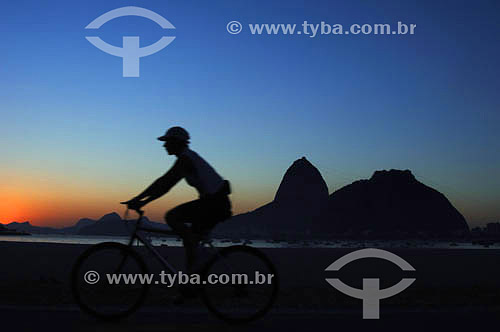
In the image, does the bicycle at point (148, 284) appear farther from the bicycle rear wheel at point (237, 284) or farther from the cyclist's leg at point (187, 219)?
the cyclist's leg at point (187, 219)

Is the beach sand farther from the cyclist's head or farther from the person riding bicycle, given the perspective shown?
the cyclist's head

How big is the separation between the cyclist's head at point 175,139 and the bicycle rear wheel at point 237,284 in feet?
4.00

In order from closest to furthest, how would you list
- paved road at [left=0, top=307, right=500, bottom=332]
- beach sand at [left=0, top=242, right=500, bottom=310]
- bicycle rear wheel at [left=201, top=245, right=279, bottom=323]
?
paved road at [left=0, top=307, right=500, bottom=332]
bicycle rear wheel at [left=201, top=245, right=279, bottom=323]
beach sand at [left=0, top=242, right=500, bottom=310]

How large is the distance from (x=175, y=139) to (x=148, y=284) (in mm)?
1615

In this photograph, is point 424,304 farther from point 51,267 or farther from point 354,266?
point 51,267

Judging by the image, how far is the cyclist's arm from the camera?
538 centimetres

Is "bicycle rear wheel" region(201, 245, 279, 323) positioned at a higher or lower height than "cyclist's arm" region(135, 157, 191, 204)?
lower

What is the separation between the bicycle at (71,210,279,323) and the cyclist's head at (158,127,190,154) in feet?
2.52

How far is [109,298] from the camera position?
5312 mm

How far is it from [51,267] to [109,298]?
973 cm

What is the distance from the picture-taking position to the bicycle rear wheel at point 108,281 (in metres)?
5.34

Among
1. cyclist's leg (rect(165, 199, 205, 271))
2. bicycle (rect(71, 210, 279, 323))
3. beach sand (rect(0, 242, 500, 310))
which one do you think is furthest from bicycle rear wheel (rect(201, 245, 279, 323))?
beach sand (rect(0, 242, 500, 310))

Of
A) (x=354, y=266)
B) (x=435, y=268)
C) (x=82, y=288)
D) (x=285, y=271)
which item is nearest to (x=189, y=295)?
(x=82, y=288)

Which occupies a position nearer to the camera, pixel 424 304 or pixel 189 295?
pixel 189 295
